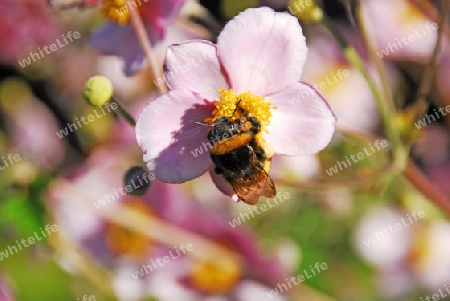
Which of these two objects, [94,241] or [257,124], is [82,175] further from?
[257,124]

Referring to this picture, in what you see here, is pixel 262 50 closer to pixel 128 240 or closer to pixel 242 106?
pixel 242 106

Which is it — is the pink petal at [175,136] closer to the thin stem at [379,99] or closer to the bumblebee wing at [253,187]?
the bumblebee wing at [253,187]

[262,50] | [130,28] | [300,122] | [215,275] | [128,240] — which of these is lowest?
[215,275]

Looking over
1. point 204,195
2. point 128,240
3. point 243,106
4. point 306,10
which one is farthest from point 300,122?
point 128,240

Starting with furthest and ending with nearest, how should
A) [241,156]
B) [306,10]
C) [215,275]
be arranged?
[215,275] < [306,10] < [241,156]

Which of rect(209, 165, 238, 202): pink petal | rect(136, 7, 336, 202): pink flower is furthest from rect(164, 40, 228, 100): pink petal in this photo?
rect(209, 165, 238, 202): pink petal

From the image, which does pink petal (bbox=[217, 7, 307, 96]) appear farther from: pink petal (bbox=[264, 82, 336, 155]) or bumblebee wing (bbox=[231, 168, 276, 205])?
bumblebee wing (bbox=[231, 168, 276, 205])
